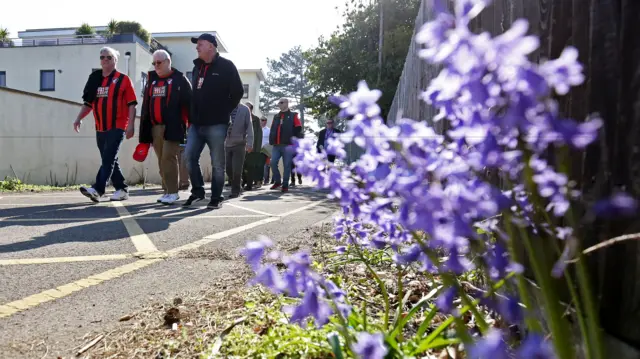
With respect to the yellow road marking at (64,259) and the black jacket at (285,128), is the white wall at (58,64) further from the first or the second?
the yellow road marking at (64,259)

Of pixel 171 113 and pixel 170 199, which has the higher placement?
pixel 171 113

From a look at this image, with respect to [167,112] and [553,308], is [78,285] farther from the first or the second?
[167,112]

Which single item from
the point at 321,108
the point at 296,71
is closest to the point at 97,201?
the point at 321,108

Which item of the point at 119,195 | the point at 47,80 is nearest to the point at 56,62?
the point at 47,80

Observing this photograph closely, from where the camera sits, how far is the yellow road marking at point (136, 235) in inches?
141

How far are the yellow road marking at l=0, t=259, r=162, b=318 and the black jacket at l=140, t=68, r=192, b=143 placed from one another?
3812 mm

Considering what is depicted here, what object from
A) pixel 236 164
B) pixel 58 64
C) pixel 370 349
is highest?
pixel 58 64

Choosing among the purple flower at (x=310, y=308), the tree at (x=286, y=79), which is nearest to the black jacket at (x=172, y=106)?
the purple flower at (x=310, y=308)

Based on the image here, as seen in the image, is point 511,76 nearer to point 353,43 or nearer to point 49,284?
point 49,284

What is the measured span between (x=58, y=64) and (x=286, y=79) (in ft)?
161

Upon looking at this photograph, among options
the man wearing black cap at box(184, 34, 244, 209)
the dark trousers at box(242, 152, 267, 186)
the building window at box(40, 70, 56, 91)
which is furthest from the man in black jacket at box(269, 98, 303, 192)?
the building window at box(40, 70, 56, 91)

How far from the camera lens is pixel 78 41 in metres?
33.7

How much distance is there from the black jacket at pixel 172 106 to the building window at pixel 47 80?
105 feet

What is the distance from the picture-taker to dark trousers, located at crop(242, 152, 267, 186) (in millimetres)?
12070
